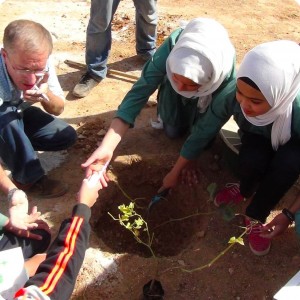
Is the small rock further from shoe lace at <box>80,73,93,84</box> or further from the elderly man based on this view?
shoe lace at <box>80,73,93,84</box>

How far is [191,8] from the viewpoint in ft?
16.7

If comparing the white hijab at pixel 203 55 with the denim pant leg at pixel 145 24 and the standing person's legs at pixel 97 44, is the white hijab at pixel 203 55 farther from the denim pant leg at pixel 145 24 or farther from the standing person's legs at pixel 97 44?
the denim pant leg at pixel 145 24

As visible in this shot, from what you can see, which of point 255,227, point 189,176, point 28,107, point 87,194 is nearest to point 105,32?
point 28,107

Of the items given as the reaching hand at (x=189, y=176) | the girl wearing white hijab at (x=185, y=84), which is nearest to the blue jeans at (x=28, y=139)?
the girl wearing white hijab at (x=185, y=84)

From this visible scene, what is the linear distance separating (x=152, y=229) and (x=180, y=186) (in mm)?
370

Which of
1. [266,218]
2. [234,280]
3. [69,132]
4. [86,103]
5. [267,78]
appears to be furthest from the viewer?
[86,103]

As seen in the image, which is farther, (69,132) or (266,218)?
(69,132)

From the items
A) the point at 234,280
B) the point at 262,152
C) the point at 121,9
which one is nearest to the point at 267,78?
the point at 262,152

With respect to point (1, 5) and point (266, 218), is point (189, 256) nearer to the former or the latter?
point (266, 218)

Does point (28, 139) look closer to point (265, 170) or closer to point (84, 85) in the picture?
point (84, 85)

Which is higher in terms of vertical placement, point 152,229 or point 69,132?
point 69,132

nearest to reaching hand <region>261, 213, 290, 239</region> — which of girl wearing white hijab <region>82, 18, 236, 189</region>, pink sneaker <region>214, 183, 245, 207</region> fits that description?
pink sneaker <region>214, 183, 245, 207</region>

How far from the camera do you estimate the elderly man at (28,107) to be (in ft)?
7.24

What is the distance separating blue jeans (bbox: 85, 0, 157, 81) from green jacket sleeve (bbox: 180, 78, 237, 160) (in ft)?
4.51
